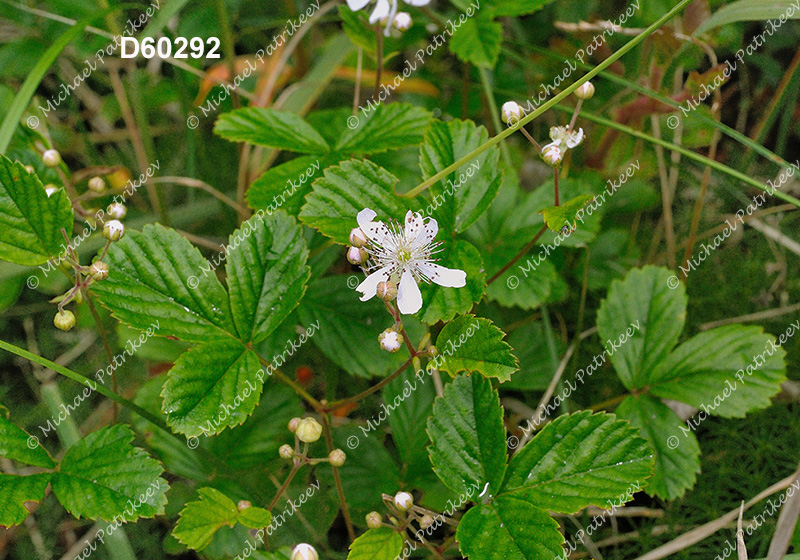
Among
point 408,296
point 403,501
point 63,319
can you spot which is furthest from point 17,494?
point 408,296

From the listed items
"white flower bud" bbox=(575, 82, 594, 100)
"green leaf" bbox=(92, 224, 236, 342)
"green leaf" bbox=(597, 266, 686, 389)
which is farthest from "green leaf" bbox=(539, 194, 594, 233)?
"green leaf" bbox=(92, 224, 236, 342)

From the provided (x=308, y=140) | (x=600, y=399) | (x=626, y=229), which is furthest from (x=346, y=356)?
(x=626, y=229)

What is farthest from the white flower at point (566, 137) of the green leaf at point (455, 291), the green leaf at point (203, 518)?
the green leaf at point (203, 518)

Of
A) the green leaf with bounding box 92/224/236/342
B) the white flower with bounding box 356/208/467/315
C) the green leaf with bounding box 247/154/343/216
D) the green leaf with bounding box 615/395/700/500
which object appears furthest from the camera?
the green leaf with bounding box 247/154/343/216

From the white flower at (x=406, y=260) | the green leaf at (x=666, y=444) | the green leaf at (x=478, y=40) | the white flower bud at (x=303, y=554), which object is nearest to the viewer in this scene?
the white flower bud at (x=303, y=554)

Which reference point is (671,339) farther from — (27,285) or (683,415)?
(27,285)

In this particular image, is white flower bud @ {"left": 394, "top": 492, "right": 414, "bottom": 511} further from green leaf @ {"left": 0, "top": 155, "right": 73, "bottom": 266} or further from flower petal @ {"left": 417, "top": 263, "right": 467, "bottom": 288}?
green leaf @ {"left": 0, "top": 155, "right": 73, "bottom": 266}

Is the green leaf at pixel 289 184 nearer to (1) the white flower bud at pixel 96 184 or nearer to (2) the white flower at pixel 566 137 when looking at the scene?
(1) the white flower bud at pixel 96 184
